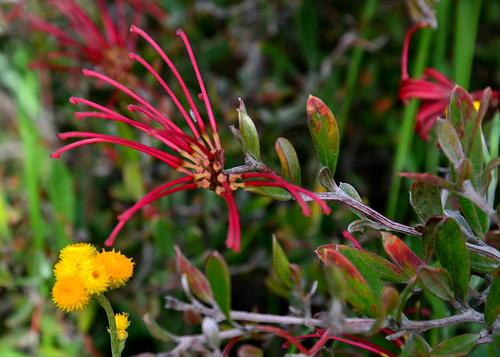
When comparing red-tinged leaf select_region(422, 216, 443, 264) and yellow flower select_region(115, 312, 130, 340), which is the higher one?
red-tinged leaf select_region(422, 216, 443, 264)

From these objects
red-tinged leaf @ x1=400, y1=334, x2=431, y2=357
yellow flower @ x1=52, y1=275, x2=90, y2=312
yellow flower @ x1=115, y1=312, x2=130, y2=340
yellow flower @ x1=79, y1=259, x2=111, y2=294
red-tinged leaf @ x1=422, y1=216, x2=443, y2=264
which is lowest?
red-tinged leaf @ x1=400, y1=334, x2=431, y2=357

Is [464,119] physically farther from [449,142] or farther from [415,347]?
[415,347]

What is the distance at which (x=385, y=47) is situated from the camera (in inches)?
50.3

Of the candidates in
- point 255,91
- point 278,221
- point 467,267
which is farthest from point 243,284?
point 467,267

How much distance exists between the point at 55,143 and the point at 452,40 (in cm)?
105

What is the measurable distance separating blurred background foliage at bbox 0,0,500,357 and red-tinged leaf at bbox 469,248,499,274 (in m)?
0.18

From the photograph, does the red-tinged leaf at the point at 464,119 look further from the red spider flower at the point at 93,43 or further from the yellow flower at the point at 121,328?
the red spider flower at the point at 93,43

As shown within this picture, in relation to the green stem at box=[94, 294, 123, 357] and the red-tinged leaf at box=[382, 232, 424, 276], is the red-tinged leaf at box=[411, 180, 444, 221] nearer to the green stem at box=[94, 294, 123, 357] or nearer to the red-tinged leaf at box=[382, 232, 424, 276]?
the red-tinged leaf at box=[382, 232, 424, 276]

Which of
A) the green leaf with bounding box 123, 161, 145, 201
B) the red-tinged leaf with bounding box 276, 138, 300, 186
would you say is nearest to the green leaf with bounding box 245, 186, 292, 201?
the red-tinged leaf with bounding box 276, 138, 300, 186

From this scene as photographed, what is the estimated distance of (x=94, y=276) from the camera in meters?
0.38

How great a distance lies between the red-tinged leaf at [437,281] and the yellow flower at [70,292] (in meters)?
0.27

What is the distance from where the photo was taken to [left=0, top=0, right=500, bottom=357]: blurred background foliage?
86 cm

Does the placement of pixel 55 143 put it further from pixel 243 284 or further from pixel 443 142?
pixel 443 142

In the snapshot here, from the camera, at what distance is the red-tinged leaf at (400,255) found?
438 millimetres
